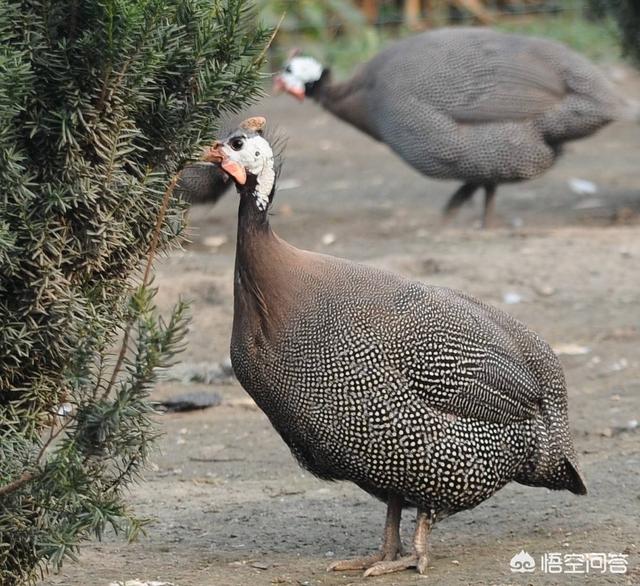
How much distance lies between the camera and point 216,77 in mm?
3217

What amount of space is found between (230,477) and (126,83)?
7.74 ft

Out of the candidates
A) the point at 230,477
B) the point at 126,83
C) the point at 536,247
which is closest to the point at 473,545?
the point at 230,477

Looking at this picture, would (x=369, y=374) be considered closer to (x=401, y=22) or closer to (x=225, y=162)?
(x=225, y=162)

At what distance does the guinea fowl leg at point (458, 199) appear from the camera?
361 inches

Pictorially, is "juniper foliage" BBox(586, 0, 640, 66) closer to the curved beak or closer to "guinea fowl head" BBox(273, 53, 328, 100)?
"guinea fowl head" BBox(273, 53, 328, 100)

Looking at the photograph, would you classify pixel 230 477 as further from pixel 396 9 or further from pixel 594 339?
pixel 396 9

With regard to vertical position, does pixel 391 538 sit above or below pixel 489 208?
above

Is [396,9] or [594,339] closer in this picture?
[594,339]

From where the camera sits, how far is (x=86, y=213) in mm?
3211

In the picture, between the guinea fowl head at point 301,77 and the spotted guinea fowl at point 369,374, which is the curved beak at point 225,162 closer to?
the spotted guinea fowl at point 369,374
